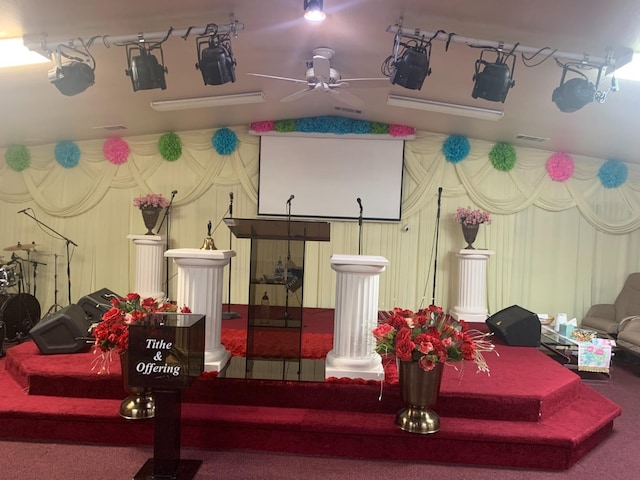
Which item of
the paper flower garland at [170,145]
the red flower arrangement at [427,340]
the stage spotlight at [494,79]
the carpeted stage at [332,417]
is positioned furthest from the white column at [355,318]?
the paper flower garland at [170,145]

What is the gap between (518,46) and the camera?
3.27 m

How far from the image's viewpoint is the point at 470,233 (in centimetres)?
584

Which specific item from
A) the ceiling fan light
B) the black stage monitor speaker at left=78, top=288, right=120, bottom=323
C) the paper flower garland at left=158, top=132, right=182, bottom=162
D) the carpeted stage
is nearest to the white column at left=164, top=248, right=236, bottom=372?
the carpeted stage

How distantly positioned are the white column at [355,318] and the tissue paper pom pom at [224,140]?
11.9ft

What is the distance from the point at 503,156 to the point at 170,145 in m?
4.47

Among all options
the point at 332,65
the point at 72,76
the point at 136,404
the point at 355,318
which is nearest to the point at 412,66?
the point at 332,65

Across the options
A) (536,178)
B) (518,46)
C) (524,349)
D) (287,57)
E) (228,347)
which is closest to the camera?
(518,46)

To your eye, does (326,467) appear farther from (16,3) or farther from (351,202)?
(351,202)

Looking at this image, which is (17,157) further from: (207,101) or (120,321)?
(120,321)

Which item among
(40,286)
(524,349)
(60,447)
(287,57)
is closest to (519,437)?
(524,349)

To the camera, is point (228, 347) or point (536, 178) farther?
point (536, 178)

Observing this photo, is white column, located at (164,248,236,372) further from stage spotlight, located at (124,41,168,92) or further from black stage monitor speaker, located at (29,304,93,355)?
stage spotlight, located at (124,41,168,92)

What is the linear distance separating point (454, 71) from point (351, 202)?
253 cm

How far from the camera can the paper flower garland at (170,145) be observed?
6.32 m
